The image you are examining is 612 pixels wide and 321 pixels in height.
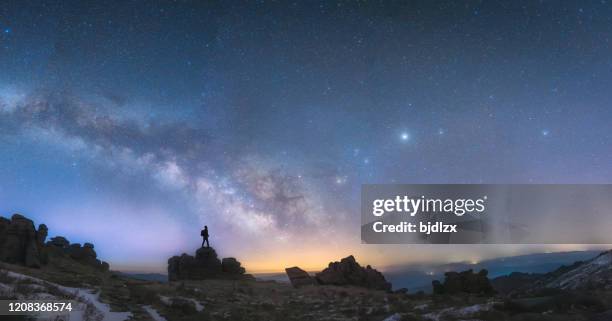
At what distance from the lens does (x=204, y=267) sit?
54000 millimetres

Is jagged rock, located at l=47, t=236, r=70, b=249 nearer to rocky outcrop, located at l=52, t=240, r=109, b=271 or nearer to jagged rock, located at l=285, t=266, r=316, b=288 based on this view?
rocky outcrop, located at l=52, t=240, r=109, b=271

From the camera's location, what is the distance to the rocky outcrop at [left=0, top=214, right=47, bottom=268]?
3984 cm

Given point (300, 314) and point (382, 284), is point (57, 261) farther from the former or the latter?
point (382, 284)

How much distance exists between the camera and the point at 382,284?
52.2 metres

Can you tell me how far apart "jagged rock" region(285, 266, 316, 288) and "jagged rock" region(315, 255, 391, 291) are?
→ 1.24m

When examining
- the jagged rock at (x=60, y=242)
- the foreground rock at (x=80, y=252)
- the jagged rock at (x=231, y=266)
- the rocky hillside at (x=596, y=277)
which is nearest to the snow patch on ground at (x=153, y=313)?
the rocky hillside at (x=596, y=277)

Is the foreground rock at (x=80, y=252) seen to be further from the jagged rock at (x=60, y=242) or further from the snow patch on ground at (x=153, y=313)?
the snow patch on ground at (x=153, y=313)

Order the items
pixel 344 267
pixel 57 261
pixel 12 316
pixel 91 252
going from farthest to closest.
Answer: pixel 91 252 → pixel 344 267 → pixel 57 261 → pixel 12 316

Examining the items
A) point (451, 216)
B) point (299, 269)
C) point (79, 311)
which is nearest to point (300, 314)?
point (79, 311)

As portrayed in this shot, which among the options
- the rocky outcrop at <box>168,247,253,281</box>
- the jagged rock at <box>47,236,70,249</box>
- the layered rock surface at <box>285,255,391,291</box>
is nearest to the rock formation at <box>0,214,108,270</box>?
the jagged rock at <box>47,236,70,249</box>

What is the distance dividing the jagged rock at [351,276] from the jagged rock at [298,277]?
1.24 m

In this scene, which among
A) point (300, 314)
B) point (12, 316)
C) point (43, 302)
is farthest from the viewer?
point (300, 314)

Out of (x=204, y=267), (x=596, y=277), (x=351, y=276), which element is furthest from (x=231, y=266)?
(x=596, y=277)

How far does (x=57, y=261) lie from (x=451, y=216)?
43525 mm
